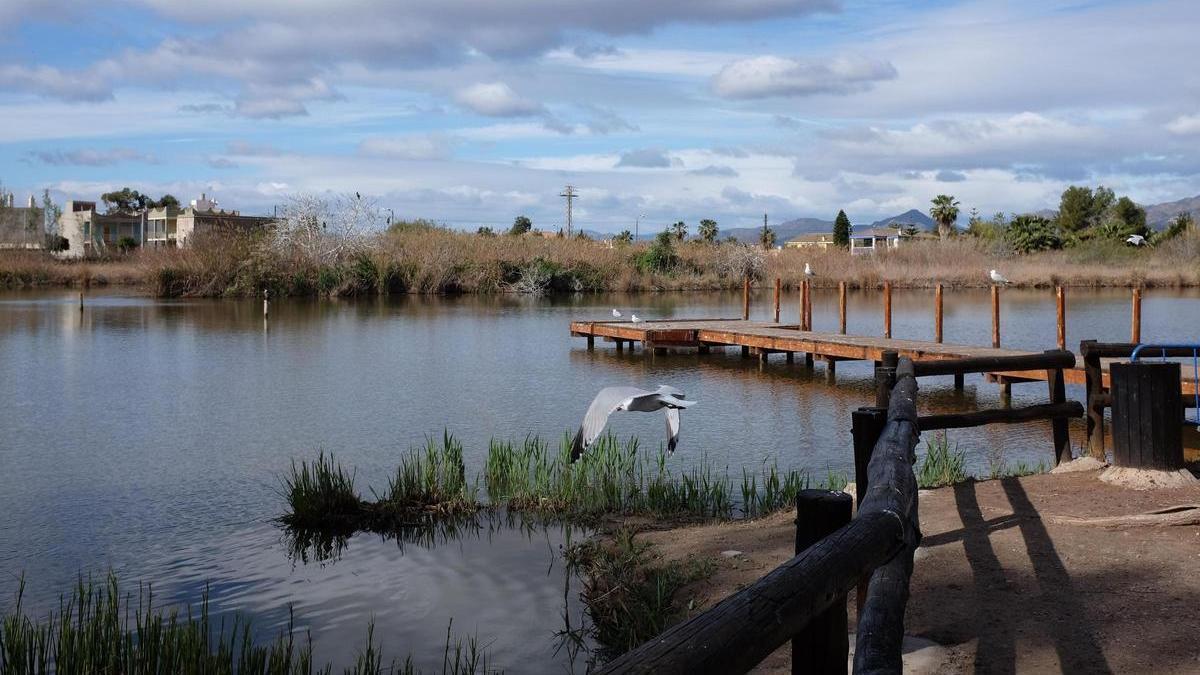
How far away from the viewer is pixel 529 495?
10.2 m

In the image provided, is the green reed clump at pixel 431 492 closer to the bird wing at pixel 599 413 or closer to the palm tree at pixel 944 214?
the bird wing at pixel 599 413

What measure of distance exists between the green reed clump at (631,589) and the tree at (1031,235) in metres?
61.2

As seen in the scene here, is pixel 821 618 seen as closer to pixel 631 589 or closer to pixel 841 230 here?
pixel 631 589

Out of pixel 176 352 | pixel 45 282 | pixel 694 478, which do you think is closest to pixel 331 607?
pixel 694 478

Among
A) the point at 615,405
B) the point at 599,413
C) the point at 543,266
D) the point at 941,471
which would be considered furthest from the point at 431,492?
the point at 543,266

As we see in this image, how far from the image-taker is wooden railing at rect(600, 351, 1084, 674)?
196 centimetres

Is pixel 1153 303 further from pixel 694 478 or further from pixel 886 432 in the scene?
pixel 886 432

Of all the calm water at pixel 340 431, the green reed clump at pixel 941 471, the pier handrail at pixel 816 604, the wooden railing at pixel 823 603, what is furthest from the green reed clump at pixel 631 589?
the pier handrail at pixel 816 604

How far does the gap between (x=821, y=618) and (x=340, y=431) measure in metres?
12.8

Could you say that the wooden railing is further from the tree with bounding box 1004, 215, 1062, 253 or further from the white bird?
the tree with bounding box 1004, 215, 1062, 253

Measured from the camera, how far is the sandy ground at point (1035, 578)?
15.9 feet

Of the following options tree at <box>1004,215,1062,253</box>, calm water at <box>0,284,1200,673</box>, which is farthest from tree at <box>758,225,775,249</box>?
calm water at <box>0,284,1200,673</box>

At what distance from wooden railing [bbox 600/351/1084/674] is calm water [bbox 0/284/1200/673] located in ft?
12.9

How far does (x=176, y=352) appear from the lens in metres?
25.0
